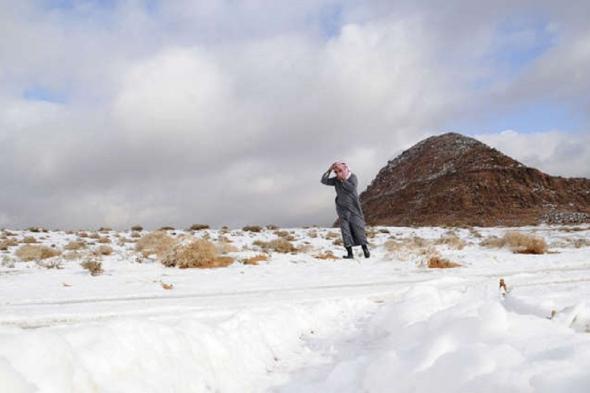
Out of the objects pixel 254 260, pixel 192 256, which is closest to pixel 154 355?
pixel 192 256

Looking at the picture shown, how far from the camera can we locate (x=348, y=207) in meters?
11.8

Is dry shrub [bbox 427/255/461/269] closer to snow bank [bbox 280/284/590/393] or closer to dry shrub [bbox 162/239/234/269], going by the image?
dry shrub [bbox 162/239/234/269]

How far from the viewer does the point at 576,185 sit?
53188 millimetres

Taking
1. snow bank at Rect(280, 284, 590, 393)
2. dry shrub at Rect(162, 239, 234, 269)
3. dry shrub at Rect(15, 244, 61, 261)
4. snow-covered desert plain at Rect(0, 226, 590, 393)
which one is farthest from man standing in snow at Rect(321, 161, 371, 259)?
snow bank at Rect(280, 284, 590, 393)

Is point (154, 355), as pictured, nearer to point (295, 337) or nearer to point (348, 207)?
point (295, 337)

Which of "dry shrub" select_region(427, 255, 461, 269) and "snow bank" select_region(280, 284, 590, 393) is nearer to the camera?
"snow bank" select_region(280, 284, 590, 393)

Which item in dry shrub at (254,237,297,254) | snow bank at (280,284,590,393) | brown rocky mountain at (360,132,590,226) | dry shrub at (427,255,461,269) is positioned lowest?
snow bank at (280,284,590,393)

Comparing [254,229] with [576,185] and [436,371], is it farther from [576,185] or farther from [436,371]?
[576,185]

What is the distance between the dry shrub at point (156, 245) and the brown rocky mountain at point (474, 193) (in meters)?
33.4

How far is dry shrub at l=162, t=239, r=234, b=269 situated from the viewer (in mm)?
9909

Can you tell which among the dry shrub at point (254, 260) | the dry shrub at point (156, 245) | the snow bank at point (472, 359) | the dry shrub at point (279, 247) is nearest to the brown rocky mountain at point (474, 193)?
the dry shrub at point (279, 247)

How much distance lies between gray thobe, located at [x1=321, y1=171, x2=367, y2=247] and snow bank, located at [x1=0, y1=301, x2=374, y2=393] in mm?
7698

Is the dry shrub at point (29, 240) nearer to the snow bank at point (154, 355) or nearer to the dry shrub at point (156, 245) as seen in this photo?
the dry shrub at point (156, 245)

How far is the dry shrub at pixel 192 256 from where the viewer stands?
32.5 ft
